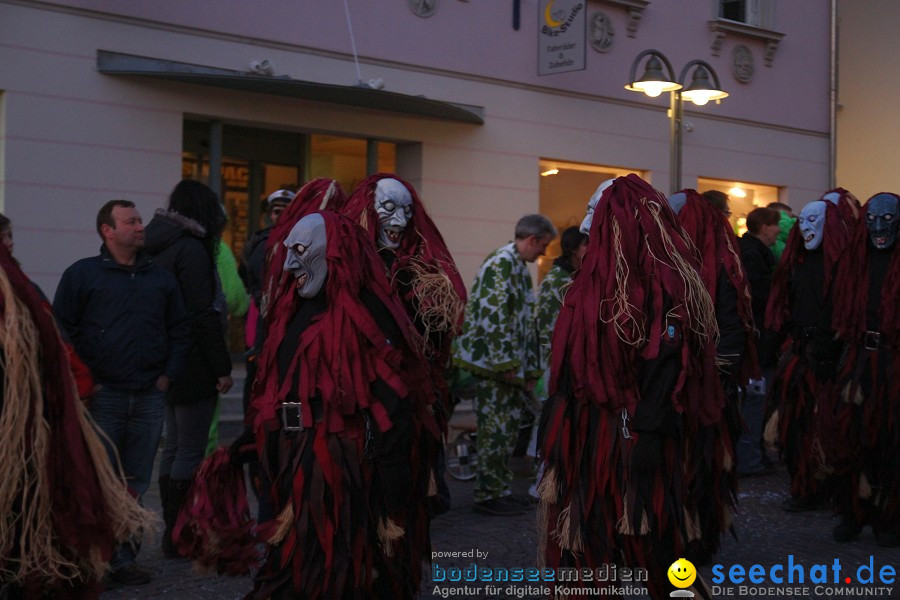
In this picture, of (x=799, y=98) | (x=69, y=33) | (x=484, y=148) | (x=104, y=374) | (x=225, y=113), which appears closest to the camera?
(x=104, y=374)

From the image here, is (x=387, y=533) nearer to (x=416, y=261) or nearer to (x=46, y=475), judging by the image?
(x=46, y=475)

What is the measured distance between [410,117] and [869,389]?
6.70 meters

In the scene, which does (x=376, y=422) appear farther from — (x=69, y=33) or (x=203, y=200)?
(x=69, y=33)

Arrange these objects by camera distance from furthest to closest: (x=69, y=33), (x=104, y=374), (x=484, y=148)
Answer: (x=484, y=148)
(x=69, y=33)
(x=104, y=374)

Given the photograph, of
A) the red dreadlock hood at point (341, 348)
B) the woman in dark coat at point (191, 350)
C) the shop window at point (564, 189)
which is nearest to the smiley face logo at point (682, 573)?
the red dreadlock hood at point (341, 348)

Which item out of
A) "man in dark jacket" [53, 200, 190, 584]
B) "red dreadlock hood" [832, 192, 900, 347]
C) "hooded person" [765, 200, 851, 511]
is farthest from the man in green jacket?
"man in dark jacket" [53, 200, 190, 584]

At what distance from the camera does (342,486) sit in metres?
4.28

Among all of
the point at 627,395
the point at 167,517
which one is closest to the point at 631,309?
the point at 627,395

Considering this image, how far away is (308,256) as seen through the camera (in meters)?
4.37

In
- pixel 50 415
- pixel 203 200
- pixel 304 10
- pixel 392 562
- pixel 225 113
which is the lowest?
pixel 392 562

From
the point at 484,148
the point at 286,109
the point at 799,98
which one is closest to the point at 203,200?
the point at 286,109

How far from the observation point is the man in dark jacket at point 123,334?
19.0 ft

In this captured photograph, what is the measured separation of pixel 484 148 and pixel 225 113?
10.7 ft

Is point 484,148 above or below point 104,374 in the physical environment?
above
